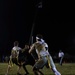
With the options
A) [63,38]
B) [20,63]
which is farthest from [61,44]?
[20,63]

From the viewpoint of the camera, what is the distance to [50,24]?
84625mm

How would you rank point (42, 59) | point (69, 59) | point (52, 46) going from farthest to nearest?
1. point (52, 46)
2. point (69, 59)
3. point (42, 59)

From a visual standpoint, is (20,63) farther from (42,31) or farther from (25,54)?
(42,31)

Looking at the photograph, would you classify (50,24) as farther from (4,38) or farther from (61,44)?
(4,38)

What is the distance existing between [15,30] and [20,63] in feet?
198

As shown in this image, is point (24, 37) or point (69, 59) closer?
point (69, 59)

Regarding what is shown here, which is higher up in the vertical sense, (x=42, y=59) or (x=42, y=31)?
(x=42, y=31)

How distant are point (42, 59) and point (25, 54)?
19.4 ft

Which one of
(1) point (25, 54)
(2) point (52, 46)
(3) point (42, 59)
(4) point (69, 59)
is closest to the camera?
(3) point (42, 59)

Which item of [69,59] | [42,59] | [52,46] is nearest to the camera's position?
[42,59]

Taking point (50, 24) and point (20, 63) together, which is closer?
point (20, 63)

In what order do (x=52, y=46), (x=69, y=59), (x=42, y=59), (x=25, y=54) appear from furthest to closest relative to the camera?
(x=52, y=46) → (x=69, y=59) → (x=25, y=54) → (x=42, y=59)

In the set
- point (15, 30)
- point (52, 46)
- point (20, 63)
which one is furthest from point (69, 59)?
point (20, 63)

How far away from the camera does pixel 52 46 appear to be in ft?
266
